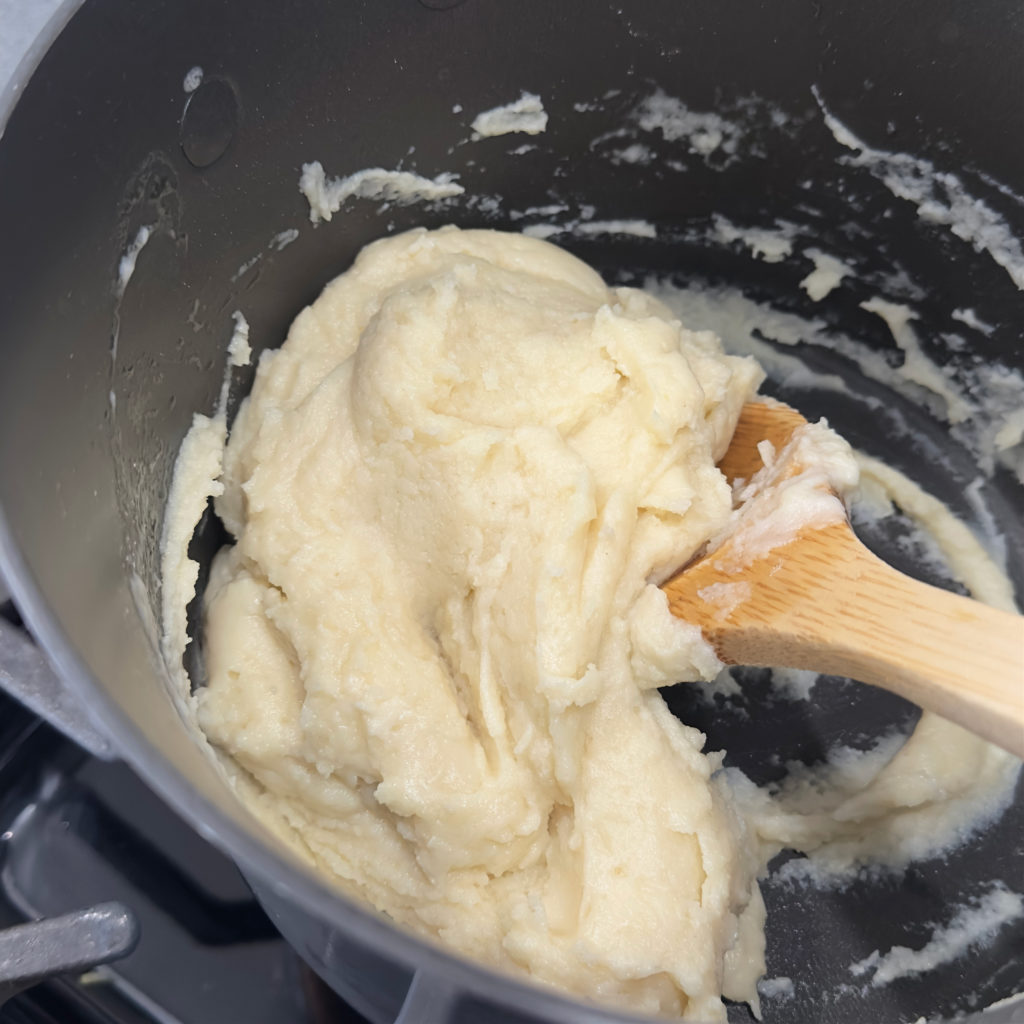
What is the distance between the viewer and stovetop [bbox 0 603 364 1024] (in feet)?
4.09

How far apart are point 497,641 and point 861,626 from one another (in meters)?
0.49

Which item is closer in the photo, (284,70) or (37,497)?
(37,497)

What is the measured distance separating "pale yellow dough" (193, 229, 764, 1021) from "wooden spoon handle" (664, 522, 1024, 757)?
3.0 inches

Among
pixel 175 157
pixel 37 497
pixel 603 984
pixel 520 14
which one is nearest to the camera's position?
pixel 37 497

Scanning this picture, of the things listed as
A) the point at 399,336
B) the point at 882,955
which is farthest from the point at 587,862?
the point at 399,336

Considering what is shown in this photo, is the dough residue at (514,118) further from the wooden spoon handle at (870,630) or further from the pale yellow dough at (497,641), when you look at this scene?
the wooden spoon handle at (870,630)

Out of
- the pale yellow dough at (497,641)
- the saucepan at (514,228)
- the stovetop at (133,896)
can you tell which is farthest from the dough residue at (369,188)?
the stovetop at (133,896)

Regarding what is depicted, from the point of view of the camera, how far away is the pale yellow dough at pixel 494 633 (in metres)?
1.25

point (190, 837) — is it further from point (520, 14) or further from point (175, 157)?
point (520, 14)

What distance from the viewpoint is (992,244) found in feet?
5.62

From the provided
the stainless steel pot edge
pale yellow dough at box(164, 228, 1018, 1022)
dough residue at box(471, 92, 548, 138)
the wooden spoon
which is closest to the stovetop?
pale yellow dough at box(164, 228, 1018, 1022)

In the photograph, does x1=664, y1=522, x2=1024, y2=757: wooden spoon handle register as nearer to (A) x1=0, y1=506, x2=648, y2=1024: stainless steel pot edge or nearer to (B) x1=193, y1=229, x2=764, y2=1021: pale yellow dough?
(B) x1=193, y1=229, x2=764, y2=1021: pale yellow dough

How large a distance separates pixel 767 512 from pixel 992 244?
0.78 meters

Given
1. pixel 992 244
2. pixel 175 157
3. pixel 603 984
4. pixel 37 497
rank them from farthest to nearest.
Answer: pixel 992 244 → pixel 175 157 → pixel 603 984 → pixel 37 497
